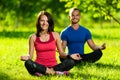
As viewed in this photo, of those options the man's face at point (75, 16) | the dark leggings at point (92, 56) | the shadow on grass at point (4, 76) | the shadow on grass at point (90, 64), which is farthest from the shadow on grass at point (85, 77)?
the man's face at point (75, 16)

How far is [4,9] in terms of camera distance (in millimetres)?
51938

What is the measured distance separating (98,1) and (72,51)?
640 cm

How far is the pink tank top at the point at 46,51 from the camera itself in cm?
1138

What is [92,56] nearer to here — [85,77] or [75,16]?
[75,16]

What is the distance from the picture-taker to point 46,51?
11.4m

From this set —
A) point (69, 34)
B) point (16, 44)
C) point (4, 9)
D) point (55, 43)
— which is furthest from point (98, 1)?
point (4, 9)

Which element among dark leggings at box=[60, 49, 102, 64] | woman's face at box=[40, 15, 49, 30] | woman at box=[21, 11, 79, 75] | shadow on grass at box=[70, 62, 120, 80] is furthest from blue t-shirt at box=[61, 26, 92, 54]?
woman's face at box=[40, 15, 49, 30]

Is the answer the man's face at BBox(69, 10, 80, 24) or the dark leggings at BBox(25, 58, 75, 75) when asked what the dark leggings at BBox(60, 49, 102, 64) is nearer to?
the man's face at BBox(69, 10, 80, 24)

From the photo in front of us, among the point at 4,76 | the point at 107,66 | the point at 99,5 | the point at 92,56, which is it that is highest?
the point at 99,5

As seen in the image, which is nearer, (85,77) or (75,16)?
(85,77)

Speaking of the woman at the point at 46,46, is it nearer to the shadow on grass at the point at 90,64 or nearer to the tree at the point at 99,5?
the shadow on grass at the point at 90,64

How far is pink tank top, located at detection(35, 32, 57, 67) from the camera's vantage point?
37.3 ft

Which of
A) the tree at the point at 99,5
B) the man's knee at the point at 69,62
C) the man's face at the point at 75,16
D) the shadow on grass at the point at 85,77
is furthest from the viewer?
the tree at the point at 99,5

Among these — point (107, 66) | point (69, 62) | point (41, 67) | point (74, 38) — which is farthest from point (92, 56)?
point (41, 67)
